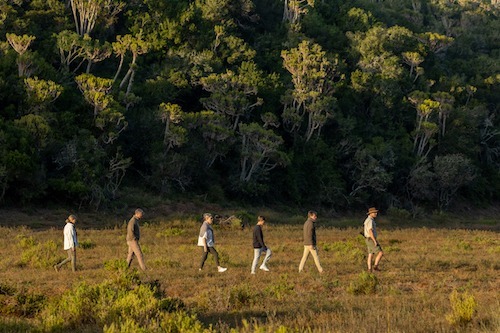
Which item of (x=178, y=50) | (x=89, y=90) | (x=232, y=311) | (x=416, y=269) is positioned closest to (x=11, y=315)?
(x=232, y=311)

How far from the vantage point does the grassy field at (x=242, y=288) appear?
7.96 metres

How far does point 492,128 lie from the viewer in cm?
6312

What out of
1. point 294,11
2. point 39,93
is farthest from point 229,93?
point 294,11

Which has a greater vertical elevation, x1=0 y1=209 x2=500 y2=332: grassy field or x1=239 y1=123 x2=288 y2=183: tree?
x1=239 y1=123 x2=288 y2=183: tree

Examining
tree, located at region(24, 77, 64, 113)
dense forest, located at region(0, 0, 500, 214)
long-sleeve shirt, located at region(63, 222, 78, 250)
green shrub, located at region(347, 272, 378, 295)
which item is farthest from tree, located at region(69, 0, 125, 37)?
green shrub, located at region(347, 272, 378, 295)

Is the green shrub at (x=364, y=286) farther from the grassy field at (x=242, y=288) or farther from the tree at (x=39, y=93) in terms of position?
the tree at (x=39, y=93)

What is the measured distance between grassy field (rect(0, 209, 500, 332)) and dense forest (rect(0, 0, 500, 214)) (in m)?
10.1

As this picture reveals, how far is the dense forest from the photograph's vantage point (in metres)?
34.7

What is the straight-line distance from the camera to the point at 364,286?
11.9m

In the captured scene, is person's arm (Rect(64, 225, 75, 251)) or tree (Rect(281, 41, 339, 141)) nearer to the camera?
person's arm (Rect(64, 225, 75, 251))

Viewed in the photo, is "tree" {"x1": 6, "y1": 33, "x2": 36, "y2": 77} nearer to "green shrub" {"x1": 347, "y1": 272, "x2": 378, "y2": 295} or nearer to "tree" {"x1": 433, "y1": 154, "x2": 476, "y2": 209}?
"green shrub" {"x1": 347, "y1": 272, "x2": 378, "y2": 295}

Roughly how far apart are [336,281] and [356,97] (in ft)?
144

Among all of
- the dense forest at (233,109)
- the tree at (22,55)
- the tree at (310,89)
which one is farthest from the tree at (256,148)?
the tree at (22,55)

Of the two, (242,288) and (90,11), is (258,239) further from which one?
(90,11)
